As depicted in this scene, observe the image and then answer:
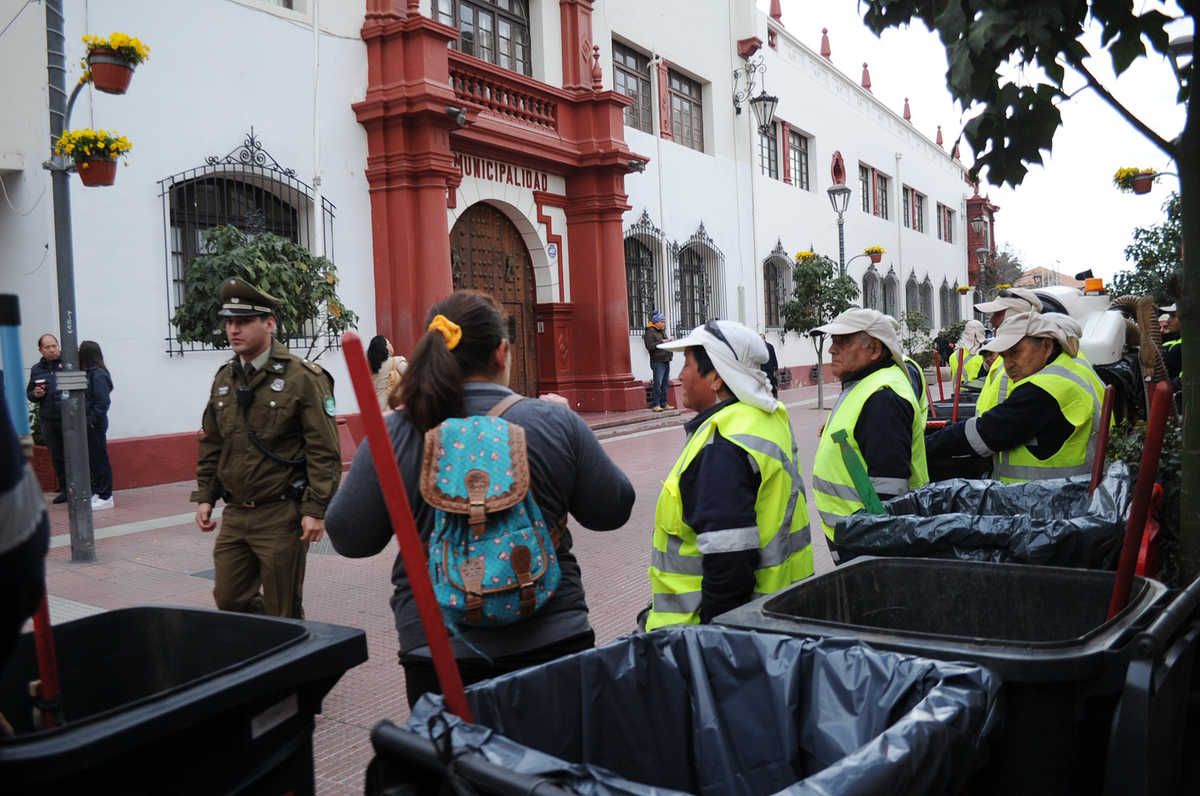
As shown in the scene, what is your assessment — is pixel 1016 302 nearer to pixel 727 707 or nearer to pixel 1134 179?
pixel 727 707

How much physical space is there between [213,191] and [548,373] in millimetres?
7288

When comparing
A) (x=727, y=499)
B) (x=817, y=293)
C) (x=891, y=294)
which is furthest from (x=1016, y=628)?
(x=891, y=294)

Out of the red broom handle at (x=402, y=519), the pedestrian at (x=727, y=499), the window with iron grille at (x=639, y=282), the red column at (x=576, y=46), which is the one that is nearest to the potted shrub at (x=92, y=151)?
the pedestrian at (x=727, y=499)

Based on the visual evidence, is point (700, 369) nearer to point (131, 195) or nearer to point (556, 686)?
point (556, 686)

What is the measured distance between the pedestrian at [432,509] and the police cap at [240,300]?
5.95 feet

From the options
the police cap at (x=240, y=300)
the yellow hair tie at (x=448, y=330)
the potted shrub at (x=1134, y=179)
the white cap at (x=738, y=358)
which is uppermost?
the potted shrub at (x=1134, y=179)

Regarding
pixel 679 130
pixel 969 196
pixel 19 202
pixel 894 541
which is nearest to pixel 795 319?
pixel 679 130

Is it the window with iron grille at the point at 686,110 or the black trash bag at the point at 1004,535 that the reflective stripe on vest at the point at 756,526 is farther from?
the window with iron grille at the point at 686,110

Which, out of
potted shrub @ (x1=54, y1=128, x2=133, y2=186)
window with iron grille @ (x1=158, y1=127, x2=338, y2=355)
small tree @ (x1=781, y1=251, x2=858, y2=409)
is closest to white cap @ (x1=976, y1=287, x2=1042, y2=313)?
potted shrub @ (x1=54, y1=128, x2=133, y2=186)

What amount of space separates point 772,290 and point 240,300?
21.1 meters

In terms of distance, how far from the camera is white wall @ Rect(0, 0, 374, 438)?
30.6ft

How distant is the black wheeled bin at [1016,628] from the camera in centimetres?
194

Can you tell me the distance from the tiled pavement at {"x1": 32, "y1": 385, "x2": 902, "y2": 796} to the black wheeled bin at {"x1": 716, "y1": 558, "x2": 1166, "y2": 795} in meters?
1.99

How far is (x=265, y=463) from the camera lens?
4.16 m
